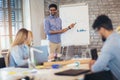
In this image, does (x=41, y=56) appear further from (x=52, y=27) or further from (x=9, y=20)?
(x=9, y=20)

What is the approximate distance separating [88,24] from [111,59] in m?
3.84

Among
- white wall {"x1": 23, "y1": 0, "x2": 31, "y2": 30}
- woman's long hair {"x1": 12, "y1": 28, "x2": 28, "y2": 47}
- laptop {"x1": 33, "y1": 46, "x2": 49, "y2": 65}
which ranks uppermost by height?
white wall {"x1": 23, "y1": 0, "x2": 31, "y2": 30}

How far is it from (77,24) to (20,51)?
286cm

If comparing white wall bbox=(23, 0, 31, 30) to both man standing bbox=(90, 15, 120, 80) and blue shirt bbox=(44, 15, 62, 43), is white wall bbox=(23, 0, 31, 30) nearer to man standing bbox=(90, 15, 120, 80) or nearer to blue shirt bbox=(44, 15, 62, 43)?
blue shirt bbox=(44, 15, 62, 43)

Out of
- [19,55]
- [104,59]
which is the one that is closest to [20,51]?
[19,55]

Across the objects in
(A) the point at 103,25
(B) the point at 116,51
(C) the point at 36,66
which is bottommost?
(C) the point at 36,66

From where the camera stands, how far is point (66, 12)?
626 centimetres

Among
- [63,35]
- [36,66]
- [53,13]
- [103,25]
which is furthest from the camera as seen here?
[63,35]

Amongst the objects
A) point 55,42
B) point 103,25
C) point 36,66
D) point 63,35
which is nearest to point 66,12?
point 63,35

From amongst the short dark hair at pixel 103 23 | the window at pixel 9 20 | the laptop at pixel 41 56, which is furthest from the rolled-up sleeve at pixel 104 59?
the window at pixel 9 20

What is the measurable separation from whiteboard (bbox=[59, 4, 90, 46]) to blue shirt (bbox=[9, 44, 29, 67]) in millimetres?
2649

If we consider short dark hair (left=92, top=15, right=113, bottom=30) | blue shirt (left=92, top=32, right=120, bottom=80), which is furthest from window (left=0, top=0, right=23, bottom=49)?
blue shirt (left=92, top=32, right=120, bottom=80)

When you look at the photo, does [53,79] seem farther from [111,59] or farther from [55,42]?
[55,42]

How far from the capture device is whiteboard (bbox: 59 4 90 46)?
6.14m
